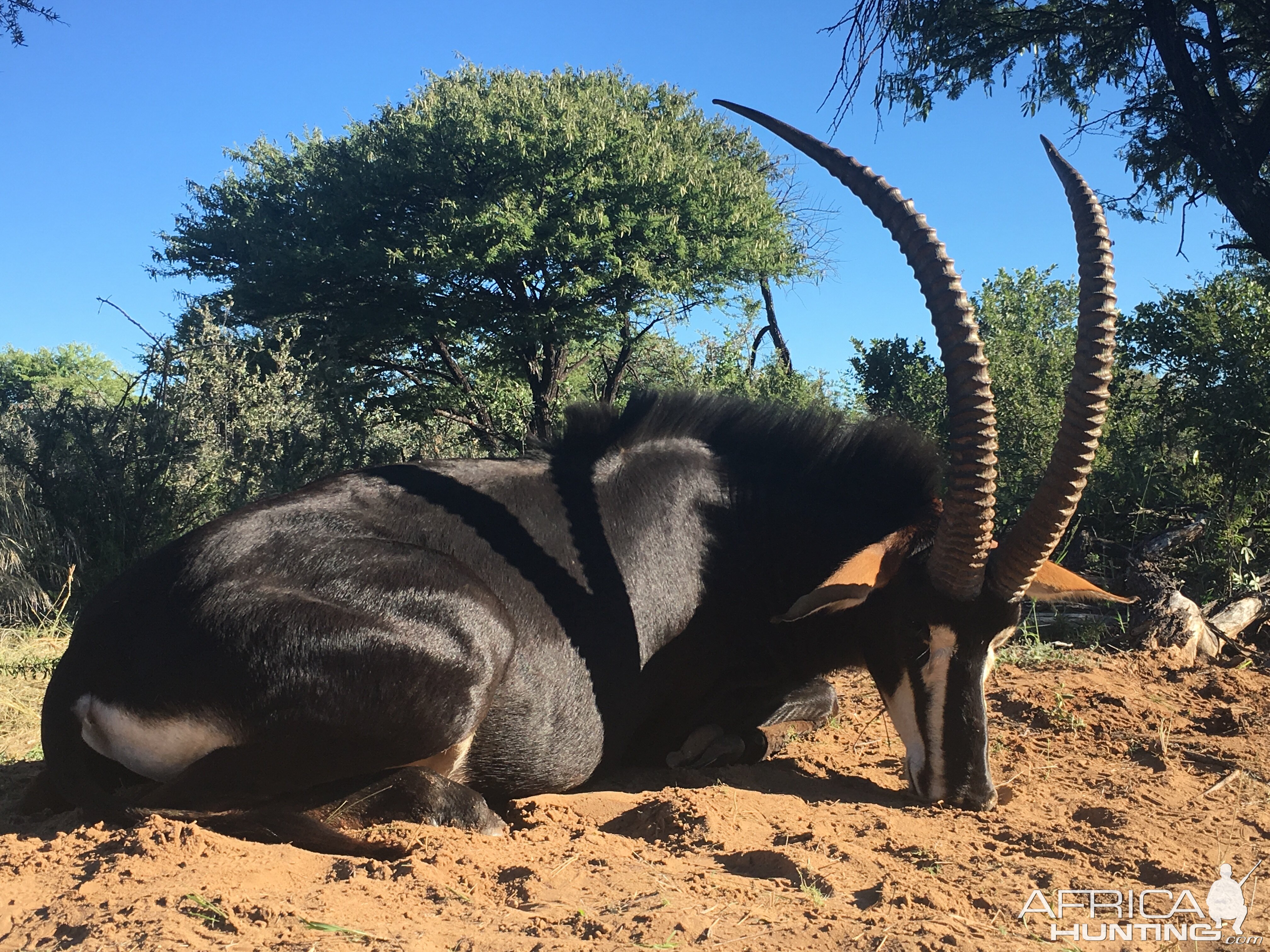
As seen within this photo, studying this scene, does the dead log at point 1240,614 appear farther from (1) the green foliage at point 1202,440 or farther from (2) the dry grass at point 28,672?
(2) the dry grass at point 28,672

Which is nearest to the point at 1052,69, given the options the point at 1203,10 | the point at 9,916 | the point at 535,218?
the point at 1203,10

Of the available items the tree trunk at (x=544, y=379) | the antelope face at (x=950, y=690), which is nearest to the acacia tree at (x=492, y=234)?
the tree trunk at (x=544, y=379)

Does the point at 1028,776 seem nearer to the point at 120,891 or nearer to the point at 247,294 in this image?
the point at 120,891

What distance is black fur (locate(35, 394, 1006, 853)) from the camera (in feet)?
10.8

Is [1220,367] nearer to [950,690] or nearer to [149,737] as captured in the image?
[950,690]

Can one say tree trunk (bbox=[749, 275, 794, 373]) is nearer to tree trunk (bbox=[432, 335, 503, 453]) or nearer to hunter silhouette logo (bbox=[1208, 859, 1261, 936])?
tree trunk (bbox=[432, 335, 503, 453])

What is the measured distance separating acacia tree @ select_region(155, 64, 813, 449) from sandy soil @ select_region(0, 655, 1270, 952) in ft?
Result: 29.5

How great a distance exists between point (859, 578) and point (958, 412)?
796 mm

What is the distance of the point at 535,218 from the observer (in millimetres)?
12641

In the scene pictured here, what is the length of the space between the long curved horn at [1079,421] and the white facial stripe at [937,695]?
11.6 inches

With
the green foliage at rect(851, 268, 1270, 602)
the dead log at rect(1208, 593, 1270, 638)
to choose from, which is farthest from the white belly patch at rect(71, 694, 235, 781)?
the dead log at rect(1208, 593, 1270, 638)

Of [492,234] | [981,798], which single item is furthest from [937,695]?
[492,234]

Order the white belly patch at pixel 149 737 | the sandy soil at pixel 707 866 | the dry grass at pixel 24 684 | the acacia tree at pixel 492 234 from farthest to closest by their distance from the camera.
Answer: the acacia tree at pixel 492 234 → the dry grass at pixel 24 684 → the white belly patch at pixel 149 737 → the sandy soil at pixel 707 866

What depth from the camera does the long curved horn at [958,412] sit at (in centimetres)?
370
